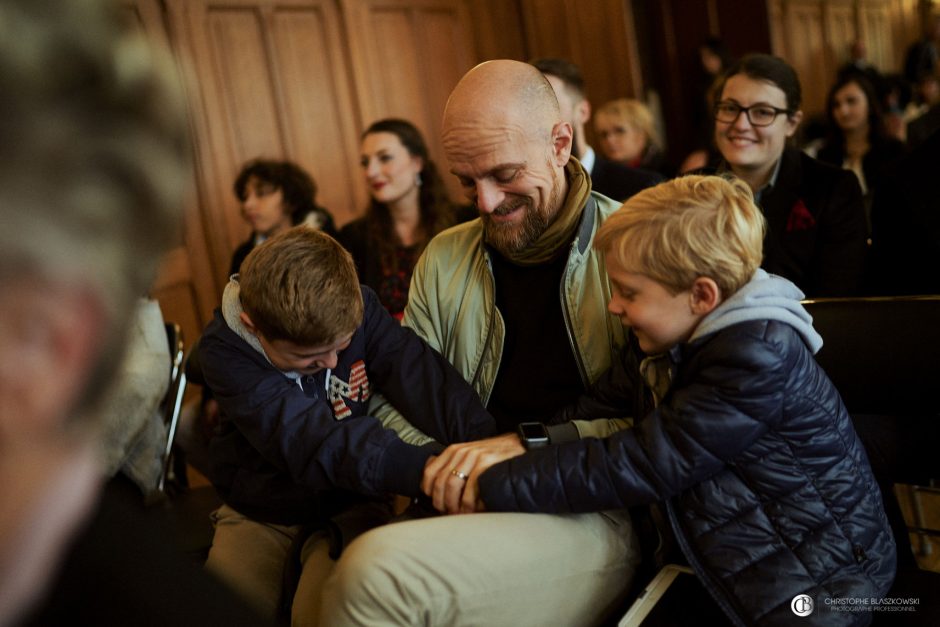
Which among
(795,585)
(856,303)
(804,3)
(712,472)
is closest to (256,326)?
(712,472)

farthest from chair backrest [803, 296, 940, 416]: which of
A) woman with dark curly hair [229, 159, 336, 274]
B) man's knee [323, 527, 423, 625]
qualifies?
woman with dark curly hair [229, 159, 336, 274]

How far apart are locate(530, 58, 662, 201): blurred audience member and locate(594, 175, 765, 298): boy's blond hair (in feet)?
4.39

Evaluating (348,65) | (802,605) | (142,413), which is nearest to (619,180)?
(142,413)

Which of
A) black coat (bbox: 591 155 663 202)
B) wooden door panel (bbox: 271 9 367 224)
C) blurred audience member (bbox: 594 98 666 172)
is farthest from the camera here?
wooden door panel (bbox: 271 9 367 224)

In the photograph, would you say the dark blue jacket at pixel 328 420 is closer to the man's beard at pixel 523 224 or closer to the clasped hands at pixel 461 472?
the clasped hands at pixel 461 472

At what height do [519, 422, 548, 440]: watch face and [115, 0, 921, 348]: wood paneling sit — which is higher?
[115, 0, 921, 348]: wood paneling

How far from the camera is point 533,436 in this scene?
1560 mm

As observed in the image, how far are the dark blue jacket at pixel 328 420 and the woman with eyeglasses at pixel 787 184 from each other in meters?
1.50

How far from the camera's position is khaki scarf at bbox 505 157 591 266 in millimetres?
1909

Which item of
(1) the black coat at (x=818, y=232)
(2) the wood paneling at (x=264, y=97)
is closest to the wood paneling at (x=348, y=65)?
(2) the wood paneling at (x=264, y=97)

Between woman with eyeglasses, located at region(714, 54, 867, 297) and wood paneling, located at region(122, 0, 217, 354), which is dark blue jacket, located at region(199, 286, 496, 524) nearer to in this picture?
woman with eyeglasses, located at region(714, 54, 867, 297)

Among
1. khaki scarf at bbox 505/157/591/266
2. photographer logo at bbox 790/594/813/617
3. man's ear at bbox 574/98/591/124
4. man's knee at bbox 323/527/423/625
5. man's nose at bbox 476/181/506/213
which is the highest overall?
man's ear at bbox 574/98/591/124

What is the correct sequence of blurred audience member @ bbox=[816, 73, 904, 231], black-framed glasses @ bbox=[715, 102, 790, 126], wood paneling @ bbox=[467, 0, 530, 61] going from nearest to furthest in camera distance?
black-framed glasses @ bbox=[715, 102, 790, 126]
blurred audience member @ bbox=[816, 73, 904, 231]
wood paneling @ bbox=[467, 0, 530, 61]

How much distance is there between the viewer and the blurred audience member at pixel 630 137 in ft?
16.2
